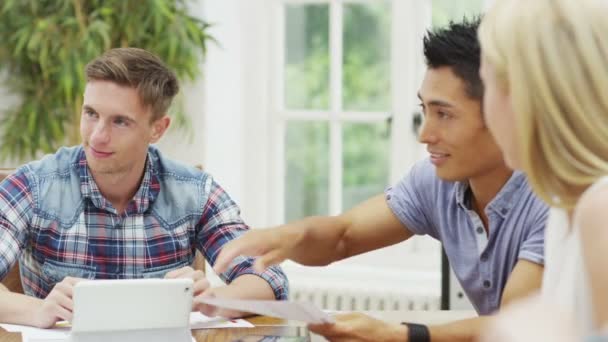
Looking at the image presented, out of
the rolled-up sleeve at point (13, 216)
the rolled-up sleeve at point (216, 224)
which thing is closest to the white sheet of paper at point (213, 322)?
the rolled-up sleeve at point (216, 224)

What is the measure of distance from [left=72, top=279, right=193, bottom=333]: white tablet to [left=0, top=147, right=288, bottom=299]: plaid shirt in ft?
1.56

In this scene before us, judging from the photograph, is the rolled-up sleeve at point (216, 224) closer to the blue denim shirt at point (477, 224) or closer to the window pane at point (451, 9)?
the blue denim shirt at point (477, 224)

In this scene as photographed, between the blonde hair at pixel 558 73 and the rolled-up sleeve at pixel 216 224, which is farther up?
the blonde hair at pixel 558 73

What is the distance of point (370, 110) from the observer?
154 inches

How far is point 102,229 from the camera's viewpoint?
7.22 ft

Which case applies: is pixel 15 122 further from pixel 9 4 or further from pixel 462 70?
pixel 462 70

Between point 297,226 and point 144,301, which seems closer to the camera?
point 144,301

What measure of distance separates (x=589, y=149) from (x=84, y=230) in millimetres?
1335

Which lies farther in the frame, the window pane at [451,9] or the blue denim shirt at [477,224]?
the window pane at [451,9]

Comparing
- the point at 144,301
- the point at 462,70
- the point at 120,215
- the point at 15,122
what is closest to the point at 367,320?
the point at 144,301

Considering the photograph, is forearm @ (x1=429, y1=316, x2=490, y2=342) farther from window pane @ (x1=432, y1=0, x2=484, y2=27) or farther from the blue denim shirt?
window pane @ (x1=432, y1=0, x2=484, y2=27)

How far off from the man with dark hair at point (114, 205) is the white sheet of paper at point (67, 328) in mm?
239

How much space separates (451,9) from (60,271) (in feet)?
7.04

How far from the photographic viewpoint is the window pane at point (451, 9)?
3.75 m
